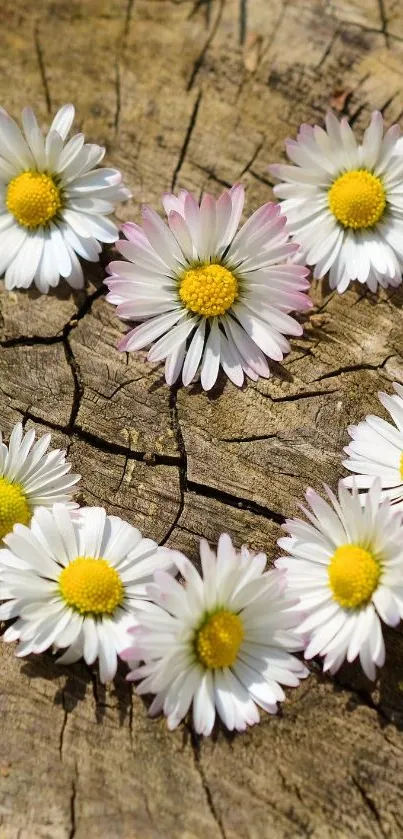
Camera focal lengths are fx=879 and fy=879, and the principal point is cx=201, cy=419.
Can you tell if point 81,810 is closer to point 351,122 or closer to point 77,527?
point 77,527

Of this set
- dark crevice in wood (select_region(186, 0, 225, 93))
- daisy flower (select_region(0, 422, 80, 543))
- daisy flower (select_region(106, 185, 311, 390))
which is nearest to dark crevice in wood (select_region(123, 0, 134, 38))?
dark crevice in wood (select_region(186, 0, 225, 93))

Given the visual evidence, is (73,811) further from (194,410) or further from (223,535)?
(194,410)

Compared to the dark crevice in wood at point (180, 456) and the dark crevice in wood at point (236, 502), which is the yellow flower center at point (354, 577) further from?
the dark crevice in wood at point (180, 456)

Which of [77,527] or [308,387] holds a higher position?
[308,387]

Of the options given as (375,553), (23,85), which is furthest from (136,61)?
(375,553)

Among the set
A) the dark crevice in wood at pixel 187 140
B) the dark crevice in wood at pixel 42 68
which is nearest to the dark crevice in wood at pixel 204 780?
the dark crevice in wood at pixel 187 140
